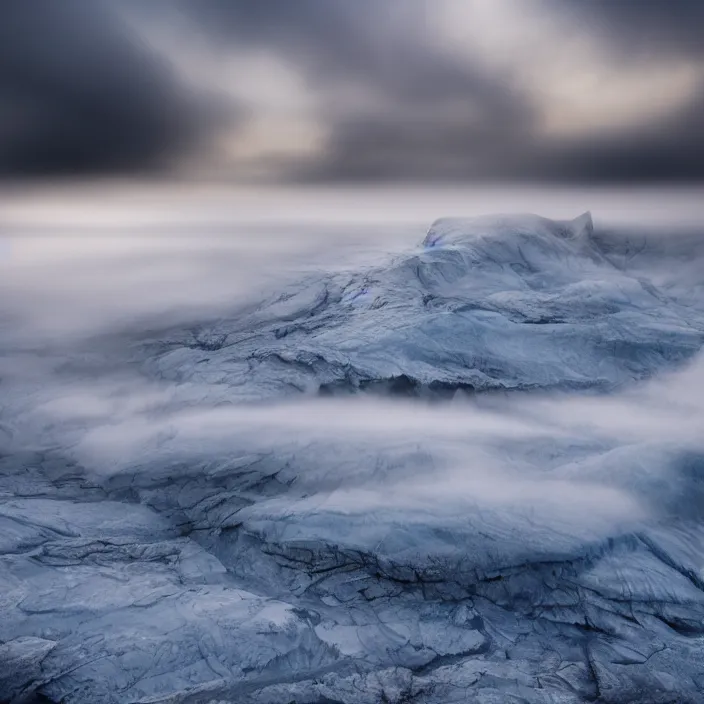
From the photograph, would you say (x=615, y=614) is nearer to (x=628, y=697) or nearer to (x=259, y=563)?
(x=628, y=697)

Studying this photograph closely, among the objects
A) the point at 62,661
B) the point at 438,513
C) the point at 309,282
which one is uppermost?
the point at 309,282

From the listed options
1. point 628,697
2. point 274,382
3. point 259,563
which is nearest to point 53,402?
point 274,382

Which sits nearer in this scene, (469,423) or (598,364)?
(469,423)

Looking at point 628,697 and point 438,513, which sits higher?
point 438,513

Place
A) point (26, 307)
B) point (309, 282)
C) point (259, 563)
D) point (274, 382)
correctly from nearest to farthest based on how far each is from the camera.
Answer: point (259, 563) → point (274, 382) → point (309, 282) → point (26, 307)

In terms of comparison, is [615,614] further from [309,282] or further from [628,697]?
[309,282]

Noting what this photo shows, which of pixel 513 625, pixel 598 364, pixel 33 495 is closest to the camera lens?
pixel 513 625
